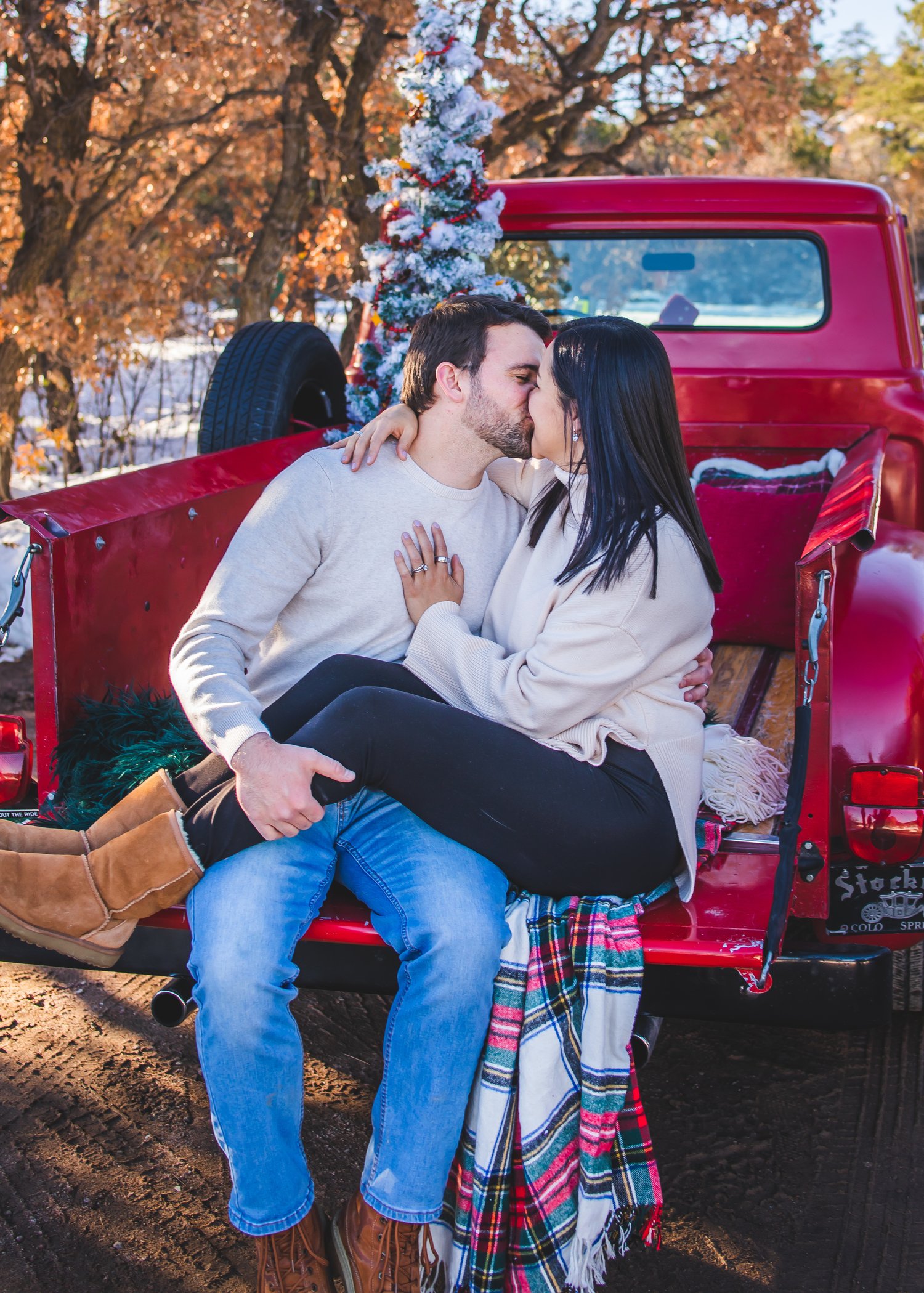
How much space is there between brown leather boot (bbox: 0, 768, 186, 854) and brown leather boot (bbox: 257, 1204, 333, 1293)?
73cm

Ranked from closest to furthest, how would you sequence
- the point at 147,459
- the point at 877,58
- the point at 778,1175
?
the point at 778,1175 → the point at 147,459 → the point at 877,58

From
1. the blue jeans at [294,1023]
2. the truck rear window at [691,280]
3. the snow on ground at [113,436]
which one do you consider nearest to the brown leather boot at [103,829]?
the blue jeans at [294,1023]

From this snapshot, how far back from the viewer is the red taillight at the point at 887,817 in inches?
84.0

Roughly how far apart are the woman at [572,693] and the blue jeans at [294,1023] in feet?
0.30

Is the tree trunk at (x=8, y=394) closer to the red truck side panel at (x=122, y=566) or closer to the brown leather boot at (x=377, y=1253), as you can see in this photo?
the red truck side panel at (x=122, y=566)

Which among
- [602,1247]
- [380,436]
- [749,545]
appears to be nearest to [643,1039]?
[602,1247]

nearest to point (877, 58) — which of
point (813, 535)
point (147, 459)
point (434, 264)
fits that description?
point (147, 459)

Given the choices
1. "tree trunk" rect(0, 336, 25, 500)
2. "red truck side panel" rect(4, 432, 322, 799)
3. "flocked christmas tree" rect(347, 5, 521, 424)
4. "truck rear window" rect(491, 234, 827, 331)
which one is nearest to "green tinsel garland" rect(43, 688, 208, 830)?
"red truck side panel" rect(4, 432, 322, 799)

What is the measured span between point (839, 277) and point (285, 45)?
5.23m

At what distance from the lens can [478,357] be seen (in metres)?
2.52

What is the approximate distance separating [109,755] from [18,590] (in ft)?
1.31

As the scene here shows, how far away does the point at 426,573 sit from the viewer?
8.04 feet

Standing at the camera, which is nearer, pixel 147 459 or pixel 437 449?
pixel 437 449

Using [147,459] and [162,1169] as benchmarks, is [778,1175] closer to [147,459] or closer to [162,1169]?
[162,1169]
